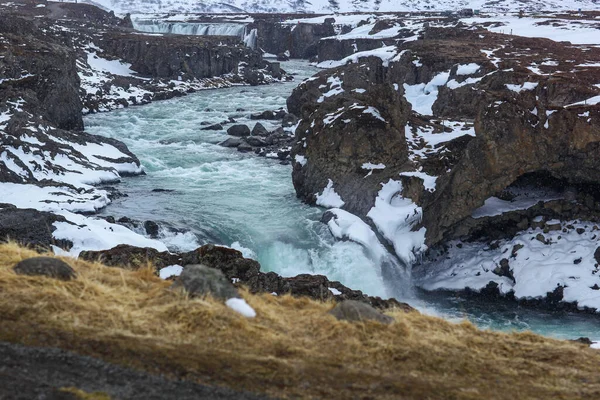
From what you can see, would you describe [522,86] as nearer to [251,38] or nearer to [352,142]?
[352,142]

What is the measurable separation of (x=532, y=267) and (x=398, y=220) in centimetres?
585

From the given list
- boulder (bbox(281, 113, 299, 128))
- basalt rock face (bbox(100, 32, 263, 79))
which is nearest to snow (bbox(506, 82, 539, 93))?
boulder (bbox(281, 113, 299, 128))

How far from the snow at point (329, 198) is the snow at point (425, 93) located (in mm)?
15775

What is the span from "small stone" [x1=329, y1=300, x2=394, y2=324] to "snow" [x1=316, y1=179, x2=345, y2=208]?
1970 centimetres

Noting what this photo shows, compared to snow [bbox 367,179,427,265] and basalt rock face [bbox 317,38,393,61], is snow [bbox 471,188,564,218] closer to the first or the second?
snow [bbox 367,179,427,265]

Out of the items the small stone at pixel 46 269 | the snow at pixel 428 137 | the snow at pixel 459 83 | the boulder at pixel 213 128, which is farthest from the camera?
the boulder at pixel 213 128

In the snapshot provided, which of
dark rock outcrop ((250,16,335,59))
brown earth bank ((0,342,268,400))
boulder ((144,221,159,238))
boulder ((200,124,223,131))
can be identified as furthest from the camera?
dark rock outcrop ((250,16,335,59))

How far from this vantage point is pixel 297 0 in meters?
190

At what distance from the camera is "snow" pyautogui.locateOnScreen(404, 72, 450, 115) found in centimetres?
4175

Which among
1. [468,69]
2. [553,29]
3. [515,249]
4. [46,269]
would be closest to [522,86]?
[468,69]

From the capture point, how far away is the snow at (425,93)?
4175 cm

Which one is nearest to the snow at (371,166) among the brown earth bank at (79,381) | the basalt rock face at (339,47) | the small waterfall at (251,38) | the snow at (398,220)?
the snow at (398,220)

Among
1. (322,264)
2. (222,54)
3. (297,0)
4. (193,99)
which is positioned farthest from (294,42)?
(322,264)

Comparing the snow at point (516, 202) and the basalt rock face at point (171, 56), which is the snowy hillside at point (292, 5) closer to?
the basalt rock face at point (171, 56)
